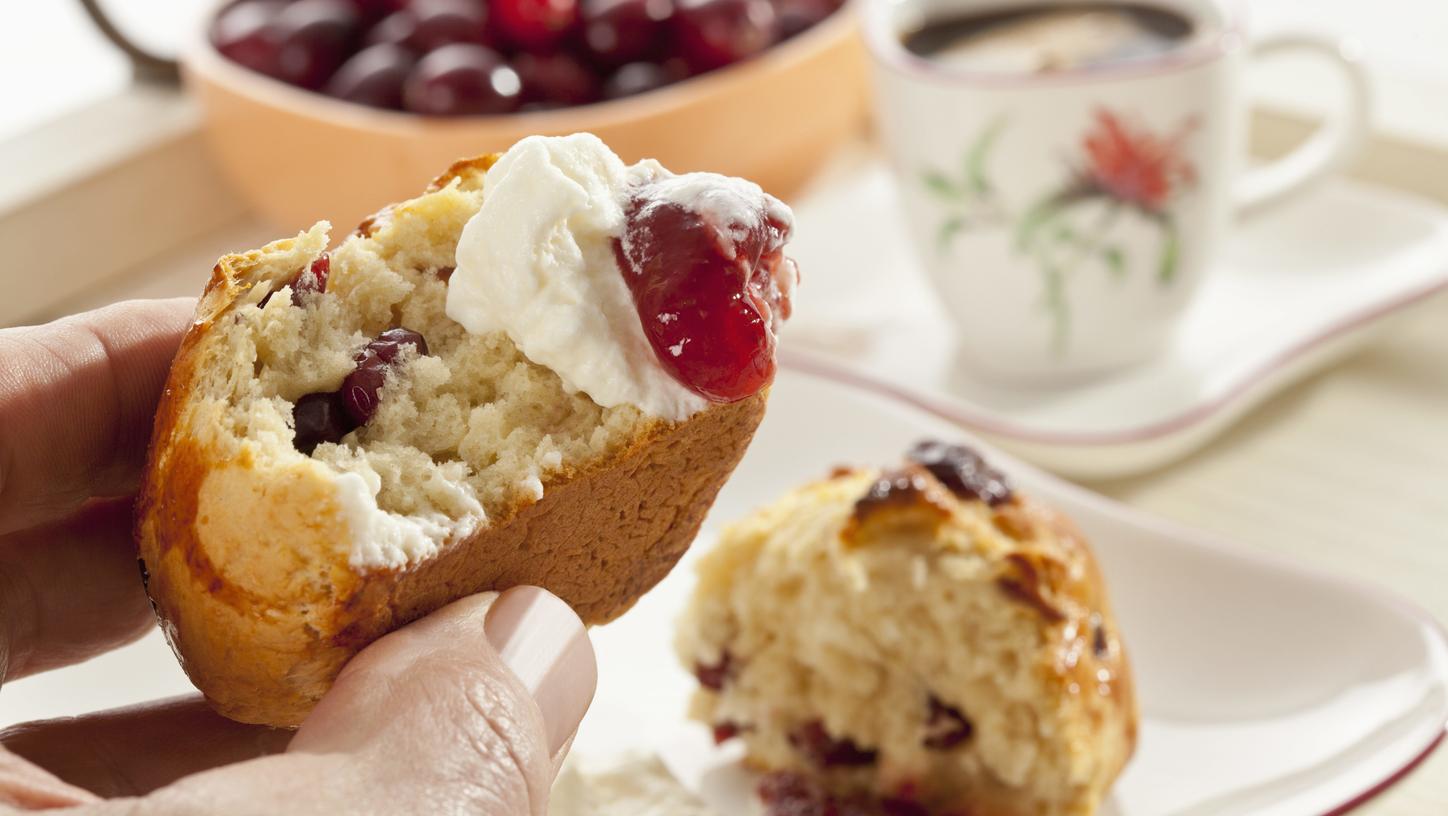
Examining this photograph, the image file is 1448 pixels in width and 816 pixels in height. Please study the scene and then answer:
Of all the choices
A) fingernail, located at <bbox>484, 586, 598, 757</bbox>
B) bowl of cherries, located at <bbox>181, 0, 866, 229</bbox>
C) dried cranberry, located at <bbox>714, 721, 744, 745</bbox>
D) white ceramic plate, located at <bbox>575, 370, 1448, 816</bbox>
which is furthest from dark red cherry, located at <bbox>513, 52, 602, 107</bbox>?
fingernail, located at <bbox>484, 586, 598, 757</bbox>

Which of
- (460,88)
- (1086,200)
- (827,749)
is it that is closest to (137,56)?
(460,88)

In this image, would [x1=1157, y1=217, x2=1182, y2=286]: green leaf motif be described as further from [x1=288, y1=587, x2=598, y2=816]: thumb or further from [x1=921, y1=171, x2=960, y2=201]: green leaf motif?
[x1=288, y1=587, x2=598, y2=816]: thumb

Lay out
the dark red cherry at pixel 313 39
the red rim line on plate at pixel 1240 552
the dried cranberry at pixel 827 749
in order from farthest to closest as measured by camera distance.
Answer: the dark red cherry at pixel 313 39 < the dried cranberry at pixel 827 749 < the red rim line on plate at pixel 1240 552

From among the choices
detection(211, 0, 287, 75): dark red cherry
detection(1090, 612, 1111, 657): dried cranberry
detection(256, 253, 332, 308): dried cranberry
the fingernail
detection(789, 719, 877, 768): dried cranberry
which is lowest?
detection(789, 719, 877, 768): dried cranberry

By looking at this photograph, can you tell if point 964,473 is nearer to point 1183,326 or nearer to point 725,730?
point 725,730

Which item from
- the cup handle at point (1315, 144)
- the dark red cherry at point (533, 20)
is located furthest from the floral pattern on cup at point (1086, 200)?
the dark red cherry at point (533, 20)

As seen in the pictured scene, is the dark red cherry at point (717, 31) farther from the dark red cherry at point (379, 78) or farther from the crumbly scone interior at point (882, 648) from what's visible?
the crumbly scone interior at point (882, 648)

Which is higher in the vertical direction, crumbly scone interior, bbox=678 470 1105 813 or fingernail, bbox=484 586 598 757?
fingernail, bbox=484 586 598 757
